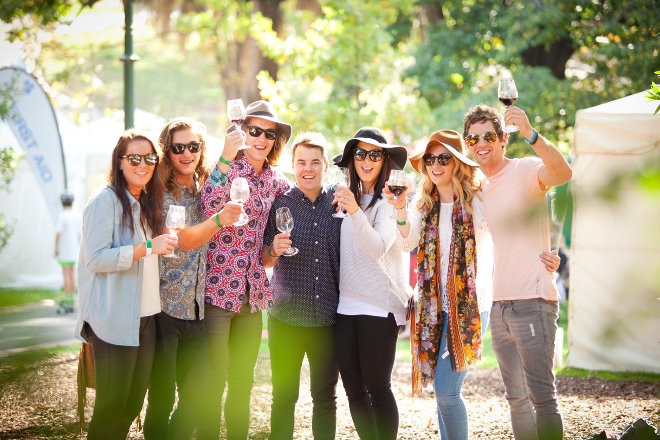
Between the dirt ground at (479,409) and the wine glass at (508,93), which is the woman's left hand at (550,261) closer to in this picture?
the wine glass at (508,93)

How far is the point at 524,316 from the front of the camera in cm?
425

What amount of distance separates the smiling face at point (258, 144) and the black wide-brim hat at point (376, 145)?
1.41ft

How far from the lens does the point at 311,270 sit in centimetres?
462

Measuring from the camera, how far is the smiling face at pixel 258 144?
184 inches

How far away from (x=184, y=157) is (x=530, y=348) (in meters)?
2.13

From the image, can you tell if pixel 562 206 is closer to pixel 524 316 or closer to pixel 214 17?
pixel 524 316

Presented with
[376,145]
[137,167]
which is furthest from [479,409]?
[137,167]

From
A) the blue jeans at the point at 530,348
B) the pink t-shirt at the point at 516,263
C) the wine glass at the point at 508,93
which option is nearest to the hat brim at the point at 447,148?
the pink t-shirt at the point at 516,263

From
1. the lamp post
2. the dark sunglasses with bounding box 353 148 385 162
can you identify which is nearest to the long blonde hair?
the dark sunglasses with bounding box 353 148 385 162

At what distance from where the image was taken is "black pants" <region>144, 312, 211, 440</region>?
173 inches

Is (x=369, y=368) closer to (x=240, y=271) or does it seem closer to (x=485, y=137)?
(x=240, y=271)

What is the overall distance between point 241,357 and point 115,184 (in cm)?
129

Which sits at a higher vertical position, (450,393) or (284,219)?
(284,219)

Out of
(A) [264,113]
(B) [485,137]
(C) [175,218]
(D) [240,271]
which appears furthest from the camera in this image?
(A) [264,113]
